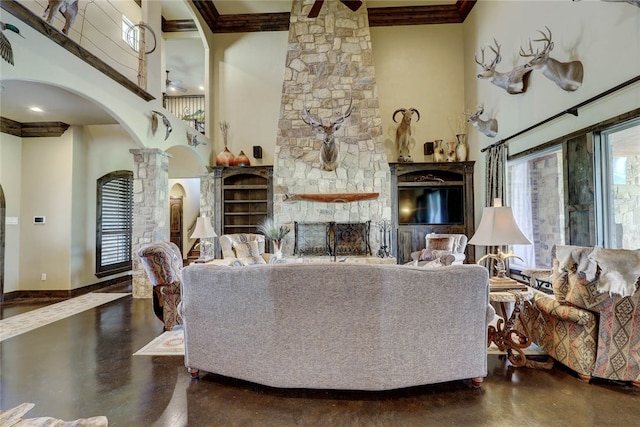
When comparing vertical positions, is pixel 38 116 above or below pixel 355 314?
above

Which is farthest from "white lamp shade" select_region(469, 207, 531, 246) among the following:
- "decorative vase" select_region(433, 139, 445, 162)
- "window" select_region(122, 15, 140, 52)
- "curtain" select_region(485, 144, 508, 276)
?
"window" select_region(122, 15, 140, 52)

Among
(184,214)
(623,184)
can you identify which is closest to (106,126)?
(184,214)

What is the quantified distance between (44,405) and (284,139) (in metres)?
5.72

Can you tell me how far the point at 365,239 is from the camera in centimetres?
662

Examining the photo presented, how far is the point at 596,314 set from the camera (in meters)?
2.24

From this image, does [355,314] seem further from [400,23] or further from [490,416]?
[400,23]

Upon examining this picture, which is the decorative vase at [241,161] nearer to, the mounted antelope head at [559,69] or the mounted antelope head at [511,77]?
the mounted antelope head at [511,77]

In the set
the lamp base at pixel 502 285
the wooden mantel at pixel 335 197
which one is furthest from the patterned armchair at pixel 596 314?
the wooden mantel at pixel 335 197

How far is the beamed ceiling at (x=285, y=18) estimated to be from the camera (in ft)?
23.0

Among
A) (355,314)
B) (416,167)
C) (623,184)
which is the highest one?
(416,167)

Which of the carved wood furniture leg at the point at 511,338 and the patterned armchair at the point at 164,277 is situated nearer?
the carved wood furniture leg at the point at 511,338

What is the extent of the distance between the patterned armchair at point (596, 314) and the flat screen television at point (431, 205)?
177 inches

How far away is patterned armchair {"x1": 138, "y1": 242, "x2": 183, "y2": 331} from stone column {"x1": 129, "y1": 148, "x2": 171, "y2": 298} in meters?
1.77

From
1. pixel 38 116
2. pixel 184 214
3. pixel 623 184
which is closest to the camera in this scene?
pixel 623 184
